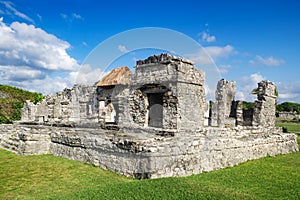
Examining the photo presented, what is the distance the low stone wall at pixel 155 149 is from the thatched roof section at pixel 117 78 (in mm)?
10763

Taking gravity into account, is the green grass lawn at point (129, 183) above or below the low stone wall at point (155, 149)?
below

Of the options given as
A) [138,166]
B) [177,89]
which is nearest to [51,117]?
[177,89]

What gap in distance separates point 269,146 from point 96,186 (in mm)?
7670

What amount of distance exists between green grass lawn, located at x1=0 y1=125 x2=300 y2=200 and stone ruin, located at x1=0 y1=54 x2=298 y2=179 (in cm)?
40

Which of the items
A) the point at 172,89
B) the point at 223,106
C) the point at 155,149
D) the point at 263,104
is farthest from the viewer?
the point at 223,106

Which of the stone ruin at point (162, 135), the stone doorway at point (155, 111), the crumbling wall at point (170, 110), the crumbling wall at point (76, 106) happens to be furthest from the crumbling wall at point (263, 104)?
the crumbling wall at point (76, 106)

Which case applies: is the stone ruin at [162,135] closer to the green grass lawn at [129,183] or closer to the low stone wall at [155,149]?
the low stone wall at [155,149]

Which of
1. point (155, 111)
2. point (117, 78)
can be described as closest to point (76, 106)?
point (117, 78)

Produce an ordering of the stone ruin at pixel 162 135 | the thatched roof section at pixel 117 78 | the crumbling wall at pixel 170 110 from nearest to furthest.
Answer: the stone ruin at pixel 162 135 < the crumbling wall at pixel 170 110 < the thatched roof section at pixel 117 78

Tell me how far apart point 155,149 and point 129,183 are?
1.03 meters

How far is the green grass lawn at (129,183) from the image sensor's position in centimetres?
470

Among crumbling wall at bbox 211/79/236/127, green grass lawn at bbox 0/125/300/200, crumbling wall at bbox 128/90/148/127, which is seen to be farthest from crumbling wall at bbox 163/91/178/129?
crumbling wall at bbox 211/79/236/127

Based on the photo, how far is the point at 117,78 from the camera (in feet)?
68.7

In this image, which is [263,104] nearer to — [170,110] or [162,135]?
[170,110]
